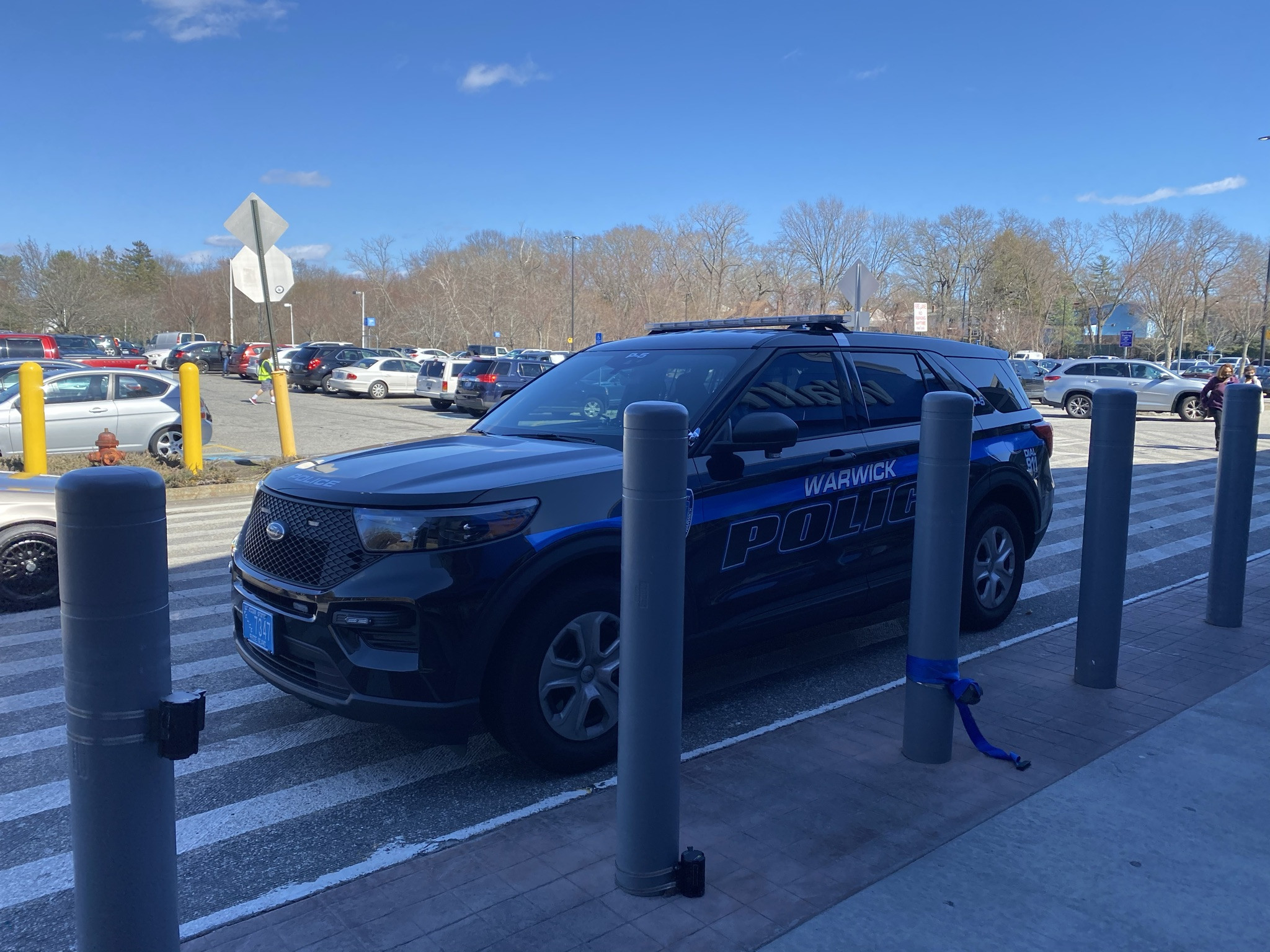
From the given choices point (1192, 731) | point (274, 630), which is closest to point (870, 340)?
point (1192, 731)

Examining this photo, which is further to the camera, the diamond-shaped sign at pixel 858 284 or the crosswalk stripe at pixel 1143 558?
the diamond-shaped sign at pixel 858 284

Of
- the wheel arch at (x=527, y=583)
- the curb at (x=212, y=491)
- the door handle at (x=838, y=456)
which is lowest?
the curb at (x=212, y=491)

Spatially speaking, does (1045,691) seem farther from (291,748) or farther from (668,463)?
(291,748)

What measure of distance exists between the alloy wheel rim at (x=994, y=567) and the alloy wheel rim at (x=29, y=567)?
20.4ft

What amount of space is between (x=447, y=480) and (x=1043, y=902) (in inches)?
99.3

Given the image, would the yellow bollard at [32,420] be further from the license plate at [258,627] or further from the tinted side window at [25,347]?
the tinted side window at [25,347]

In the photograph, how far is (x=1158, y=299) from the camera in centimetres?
7569

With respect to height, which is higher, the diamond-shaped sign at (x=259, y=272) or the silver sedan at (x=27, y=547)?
the diamond-shaped sign at (x=259, y=272)

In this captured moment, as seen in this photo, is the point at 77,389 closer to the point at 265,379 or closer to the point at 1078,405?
the point at 265,379

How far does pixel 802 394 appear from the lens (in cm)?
511

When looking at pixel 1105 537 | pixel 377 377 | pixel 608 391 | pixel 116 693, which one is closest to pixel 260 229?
pixel 608 391

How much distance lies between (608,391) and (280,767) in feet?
7.67

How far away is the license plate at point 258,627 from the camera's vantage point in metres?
4.02

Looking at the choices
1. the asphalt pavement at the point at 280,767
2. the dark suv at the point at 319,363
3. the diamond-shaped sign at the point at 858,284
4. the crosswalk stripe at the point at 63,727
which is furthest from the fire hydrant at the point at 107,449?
the dark suv at the point at 319,363
